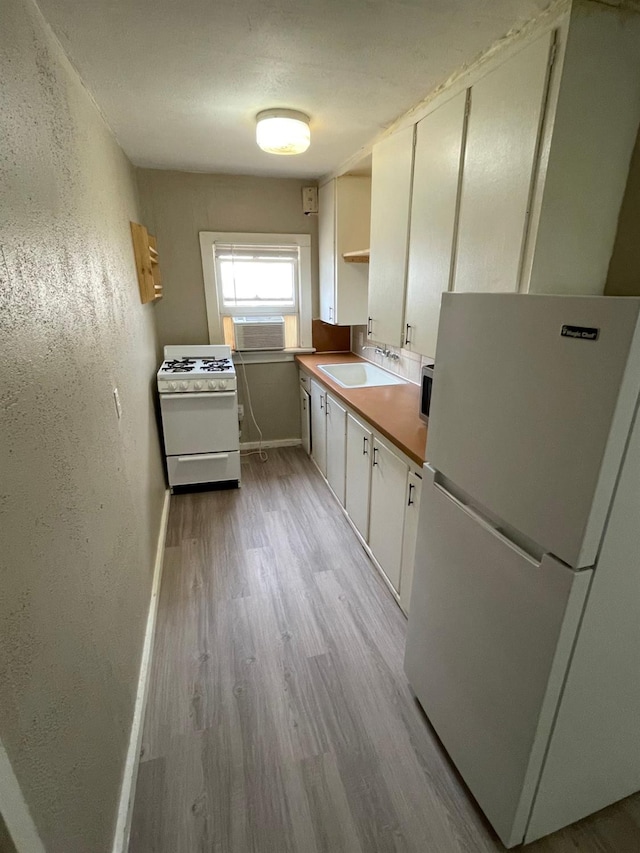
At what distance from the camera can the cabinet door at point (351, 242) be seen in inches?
122

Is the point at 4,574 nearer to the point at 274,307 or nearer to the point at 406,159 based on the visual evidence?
the point at 406,159

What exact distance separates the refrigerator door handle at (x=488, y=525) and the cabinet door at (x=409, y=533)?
1.21 ft

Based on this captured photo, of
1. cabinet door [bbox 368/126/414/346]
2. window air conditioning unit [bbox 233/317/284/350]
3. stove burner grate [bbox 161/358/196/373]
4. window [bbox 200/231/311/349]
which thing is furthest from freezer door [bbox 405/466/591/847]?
window [bbox 200/231/311/349]

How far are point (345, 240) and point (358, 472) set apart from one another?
1.85m

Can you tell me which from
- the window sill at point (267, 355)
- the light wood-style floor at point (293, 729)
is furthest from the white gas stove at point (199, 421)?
the light wood-style floor at point (293, 729)

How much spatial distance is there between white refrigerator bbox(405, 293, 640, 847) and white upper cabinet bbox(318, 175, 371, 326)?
215 cm

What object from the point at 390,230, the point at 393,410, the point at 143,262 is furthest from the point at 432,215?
the point at 143,262

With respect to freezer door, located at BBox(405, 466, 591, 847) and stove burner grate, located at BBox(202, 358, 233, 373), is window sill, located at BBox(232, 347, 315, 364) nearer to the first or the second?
stove burner grate, located at BBox(202, 358, 233, 373)

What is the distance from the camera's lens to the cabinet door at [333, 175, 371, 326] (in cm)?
310

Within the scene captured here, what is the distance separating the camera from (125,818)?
1.24m

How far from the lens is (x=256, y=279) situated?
3691mm

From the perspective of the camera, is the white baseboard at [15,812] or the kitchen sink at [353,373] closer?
the white baseboard at [15,812]

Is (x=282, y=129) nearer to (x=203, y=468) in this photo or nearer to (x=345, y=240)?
(x=345, y=240)

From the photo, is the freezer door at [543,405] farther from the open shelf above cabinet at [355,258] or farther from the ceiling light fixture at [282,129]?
the open shelf above cabinet at [355,258]
